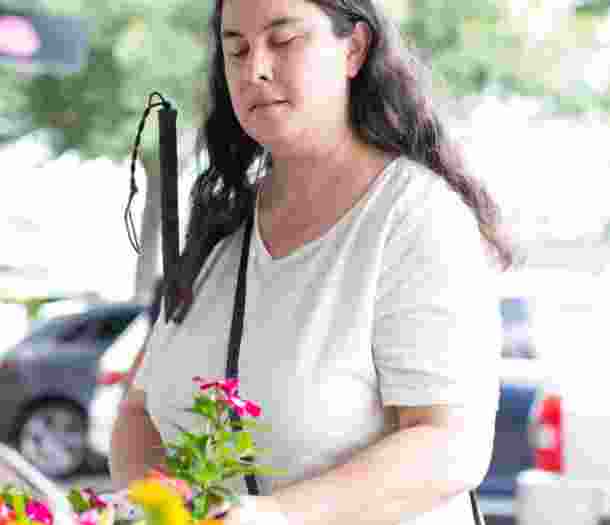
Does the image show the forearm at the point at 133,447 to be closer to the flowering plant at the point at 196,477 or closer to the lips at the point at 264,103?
the flowering plant at the point at 196,477

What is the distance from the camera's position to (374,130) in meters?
1.85

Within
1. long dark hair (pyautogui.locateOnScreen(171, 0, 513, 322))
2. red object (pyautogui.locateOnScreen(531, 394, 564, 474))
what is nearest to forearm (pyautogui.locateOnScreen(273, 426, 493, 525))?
long dark hair (pyautogui.locateOnScreen(171, 0, 513, 322))

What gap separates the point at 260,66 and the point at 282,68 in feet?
0.09

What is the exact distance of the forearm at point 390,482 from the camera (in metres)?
1.53

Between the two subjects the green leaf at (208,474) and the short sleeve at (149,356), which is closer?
the green leaf at (208,474)

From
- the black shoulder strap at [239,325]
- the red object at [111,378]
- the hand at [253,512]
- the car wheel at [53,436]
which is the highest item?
the black shoulder strap at [239,325]

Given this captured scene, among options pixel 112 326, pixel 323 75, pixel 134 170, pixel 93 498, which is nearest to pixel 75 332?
pixel 112 326

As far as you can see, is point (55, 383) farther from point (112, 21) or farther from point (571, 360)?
point (571, 360)

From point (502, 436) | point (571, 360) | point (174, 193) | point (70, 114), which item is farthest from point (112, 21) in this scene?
point (174, 193)

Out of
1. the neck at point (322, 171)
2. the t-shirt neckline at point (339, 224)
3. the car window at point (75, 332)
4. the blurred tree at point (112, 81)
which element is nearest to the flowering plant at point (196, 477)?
the t-shirt neckline at point (339, 224)

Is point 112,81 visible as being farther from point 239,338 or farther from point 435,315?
point 435,315

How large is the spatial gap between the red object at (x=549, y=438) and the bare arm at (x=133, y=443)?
3.89 metres

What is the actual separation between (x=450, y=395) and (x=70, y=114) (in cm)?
1072

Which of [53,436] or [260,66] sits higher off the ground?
[260,66]
